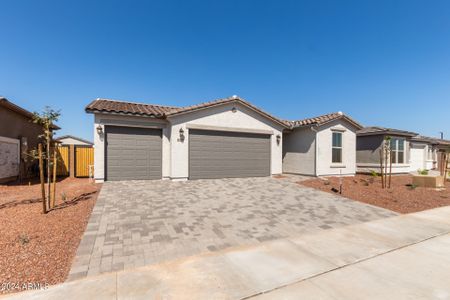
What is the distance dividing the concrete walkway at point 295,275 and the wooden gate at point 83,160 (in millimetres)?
12575

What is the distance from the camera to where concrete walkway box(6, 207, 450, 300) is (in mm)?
2846

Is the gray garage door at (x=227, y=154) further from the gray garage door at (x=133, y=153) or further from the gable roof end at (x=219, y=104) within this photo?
the gray garage door at (x=133, y=153)

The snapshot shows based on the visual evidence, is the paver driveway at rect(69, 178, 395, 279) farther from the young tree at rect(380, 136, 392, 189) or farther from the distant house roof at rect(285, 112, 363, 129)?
the distant house roof at rect(285, 112, 363, 129)

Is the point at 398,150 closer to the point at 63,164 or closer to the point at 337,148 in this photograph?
the point at 337,148

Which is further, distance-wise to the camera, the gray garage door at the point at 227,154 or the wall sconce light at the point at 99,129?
the gray garage door at the point at 227,154

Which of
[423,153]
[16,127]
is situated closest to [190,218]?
[16,127]

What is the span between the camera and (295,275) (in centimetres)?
327

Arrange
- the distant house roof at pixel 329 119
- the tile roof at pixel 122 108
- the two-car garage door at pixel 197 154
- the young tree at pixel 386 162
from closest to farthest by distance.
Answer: the tile roof at pixel 122 108, the two-car garage door at pixel 197 154, the young tree at pixel 386 162, the distant house roof at pixel 329 119

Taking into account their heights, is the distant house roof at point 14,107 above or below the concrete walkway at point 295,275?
above

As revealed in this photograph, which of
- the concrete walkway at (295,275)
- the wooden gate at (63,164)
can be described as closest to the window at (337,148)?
the concrete walkway at (295,275)

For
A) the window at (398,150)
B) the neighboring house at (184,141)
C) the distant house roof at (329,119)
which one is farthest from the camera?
the window at (398,150)

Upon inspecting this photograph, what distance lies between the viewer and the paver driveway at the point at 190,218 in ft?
12.9

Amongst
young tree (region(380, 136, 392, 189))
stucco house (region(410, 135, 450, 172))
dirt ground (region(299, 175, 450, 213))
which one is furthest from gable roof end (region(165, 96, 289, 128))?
stucco house (region(410, 135, 450, 172))

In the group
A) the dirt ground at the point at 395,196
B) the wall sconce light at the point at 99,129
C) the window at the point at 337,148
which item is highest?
the wall sconce light at the point at 99,129
